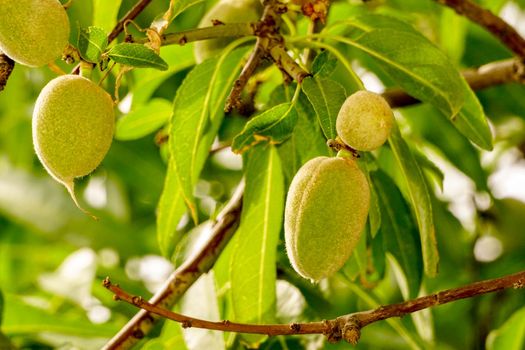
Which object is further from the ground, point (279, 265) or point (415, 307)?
point (415, 307)

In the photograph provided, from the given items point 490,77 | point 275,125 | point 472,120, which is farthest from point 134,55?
point 490,77

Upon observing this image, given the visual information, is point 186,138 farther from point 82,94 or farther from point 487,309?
point 487,309

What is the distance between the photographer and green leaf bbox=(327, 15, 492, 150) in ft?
3.51

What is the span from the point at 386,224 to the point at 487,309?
71 centimetres

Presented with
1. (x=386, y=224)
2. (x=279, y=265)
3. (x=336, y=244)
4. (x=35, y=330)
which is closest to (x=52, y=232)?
(x=35, y=330)

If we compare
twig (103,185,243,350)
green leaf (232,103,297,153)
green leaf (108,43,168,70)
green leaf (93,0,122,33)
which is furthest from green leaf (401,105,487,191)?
green leaf (108,43,168,70)

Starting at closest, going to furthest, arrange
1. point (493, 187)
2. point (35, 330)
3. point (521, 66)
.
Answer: point (521, 66) < point (35, 330) < point (493, 187)

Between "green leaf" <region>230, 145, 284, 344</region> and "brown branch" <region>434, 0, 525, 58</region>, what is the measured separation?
349 millimetres

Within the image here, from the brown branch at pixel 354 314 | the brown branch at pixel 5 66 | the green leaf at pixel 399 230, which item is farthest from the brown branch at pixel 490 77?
the brown branch at pixel 5 66

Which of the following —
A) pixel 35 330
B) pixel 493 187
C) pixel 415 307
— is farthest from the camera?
pixel 493 187

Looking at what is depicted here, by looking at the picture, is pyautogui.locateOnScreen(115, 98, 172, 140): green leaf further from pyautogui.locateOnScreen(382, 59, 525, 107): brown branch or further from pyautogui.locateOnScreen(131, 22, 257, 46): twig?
pyautogui.locateOnScreen(131, 22, 257, 46): twig

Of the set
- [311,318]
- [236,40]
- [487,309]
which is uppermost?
[236,40]

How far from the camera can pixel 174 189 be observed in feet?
4.09

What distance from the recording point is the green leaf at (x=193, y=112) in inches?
44.4
